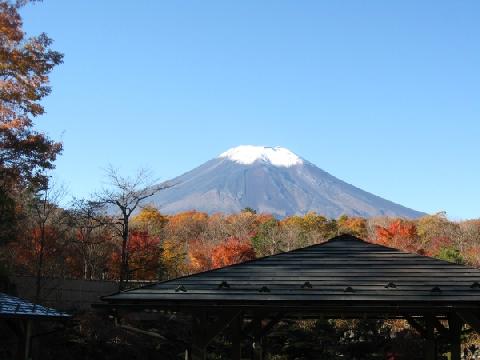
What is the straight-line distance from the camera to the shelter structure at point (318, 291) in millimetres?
Answer: 8125

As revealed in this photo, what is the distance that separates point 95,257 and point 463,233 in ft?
78.4

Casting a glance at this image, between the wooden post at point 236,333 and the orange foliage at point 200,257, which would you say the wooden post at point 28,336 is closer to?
the wooden post at point 236,333

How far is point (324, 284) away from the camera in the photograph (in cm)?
859

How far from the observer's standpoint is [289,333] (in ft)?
79.4

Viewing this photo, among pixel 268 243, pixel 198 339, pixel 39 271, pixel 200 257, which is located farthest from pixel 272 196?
pixel 198 339

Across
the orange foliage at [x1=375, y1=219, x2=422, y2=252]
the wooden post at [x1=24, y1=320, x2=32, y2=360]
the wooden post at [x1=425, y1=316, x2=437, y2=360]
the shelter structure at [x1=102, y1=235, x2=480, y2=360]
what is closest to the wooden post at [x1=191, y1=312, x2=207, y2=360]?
the shelter structure at [x1=102, y1=235, x2=480, y2=360]

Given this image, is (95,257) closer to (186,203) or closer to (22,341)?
(22,341)

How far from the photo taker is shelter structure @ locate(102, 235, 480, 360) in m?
8.12

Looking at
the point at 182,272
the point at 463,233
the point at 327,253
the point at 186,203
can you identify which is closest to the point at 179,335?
the point at 182,272

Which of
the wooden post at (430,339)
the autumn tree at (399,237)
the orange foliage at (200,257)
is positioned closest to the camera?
the wooden post at (430,339)

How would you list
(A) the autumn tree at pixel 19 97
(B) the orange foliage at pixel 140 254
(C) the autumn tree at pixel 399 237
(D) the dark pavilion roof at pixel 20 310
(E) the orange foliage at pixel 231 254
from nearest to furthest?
(D) the dark pavilion roof at pixel 20 310 → (A) the autumn tree at pixel 19 97 → (B) the orange foliage at pixel 140 254 → (E) the orange foliage at pixel 231 254 → (C) the autumn tree at pixel 399 237

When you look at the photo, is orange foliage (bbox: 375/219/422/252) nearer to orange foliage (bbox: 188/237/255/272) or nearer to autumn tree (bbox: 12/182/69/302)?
orange foliage (bbox: 188/237/255/272)

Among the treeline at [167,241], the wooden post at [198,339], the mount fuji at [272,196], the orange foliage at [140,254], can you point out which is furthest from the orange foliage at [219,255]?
the mount fuji at [272,196]

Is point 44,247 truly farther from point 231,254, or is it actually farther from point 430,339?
point 430,339
